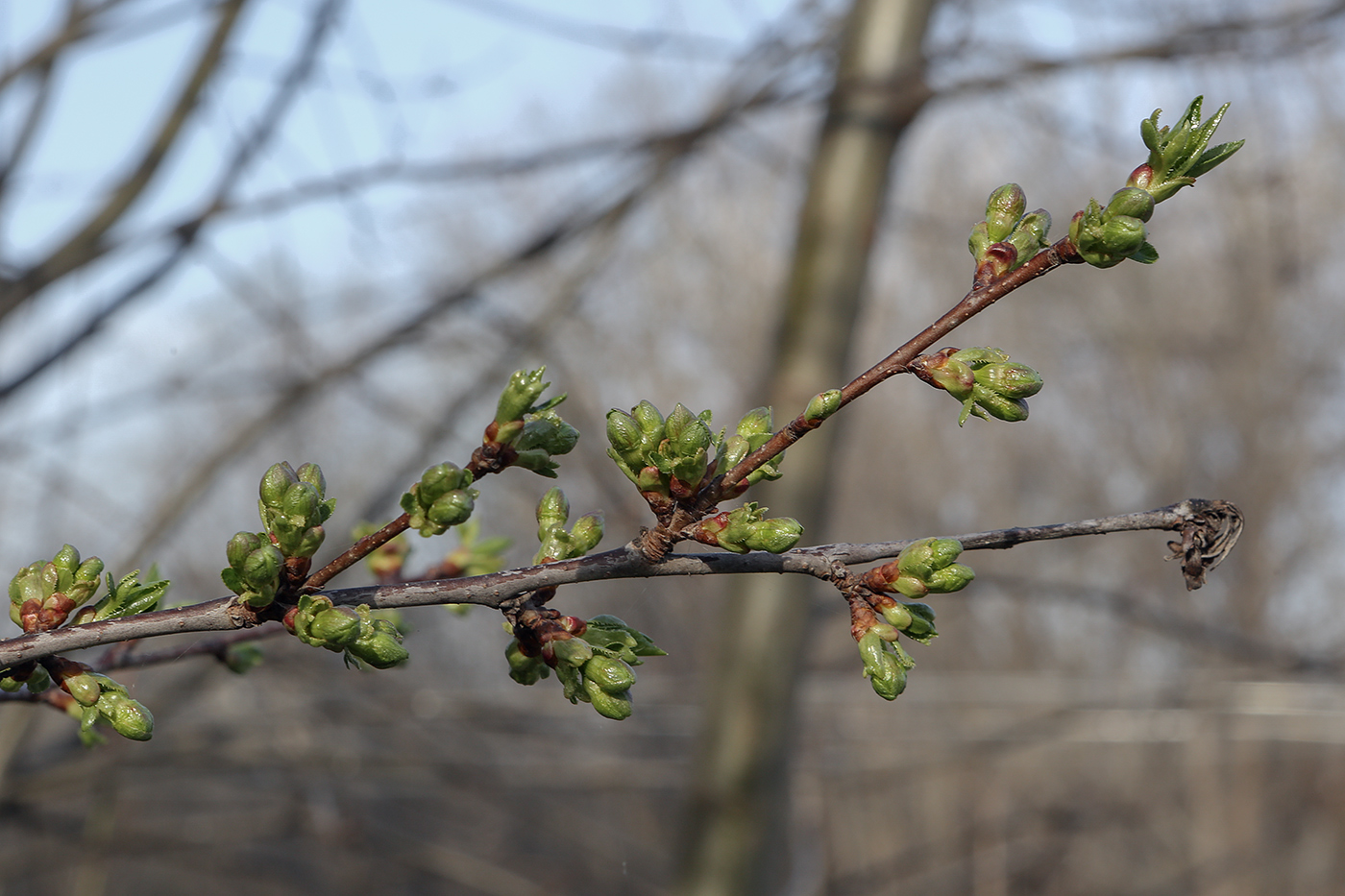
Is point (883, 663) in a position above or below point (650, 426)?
below

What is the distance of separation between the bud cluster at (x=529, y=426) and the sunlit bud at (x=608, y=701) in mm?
157

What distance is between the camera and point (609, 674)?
0.76 meters

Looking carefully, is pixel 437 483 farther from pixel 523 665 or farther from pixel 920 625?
pixel 920 625

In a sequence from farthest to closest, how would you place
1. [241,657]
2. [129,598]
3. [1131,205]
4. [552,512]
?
[241,657] < [552,512] < [129,598] < [1131,205]

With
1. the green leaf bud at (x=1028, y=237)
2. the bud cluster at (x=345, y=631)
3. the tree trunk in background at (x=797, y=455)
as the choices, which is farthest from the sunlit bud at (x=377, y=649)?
the tree trunk in background at (x=797, y=455)

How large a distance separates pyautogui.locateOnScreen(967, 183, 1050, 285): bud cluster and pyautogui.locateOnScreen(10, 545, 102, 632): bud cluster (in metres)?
0.71

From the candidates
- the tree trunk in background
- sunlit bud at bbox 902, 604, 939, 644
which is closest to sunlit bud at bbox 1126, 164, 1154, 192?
sunlit bud at bbox 902, 604, 939, 644

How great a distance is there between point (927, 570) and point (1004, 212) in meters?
0.27

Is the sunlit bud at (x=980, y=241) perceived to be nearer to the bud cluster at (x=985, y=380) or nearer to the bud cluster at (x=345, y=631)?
the bud cluster at (x=985, y=380)

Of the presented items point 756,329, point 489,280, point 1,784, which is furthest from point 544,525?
point 756,329

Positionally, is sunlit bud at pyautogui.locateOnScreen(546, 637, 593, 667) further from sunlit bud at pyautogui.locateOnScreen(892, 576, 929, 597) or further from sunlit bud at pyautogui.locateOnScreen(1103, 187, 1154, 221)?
sunlit bud at pyautogui.locateOnScreen(1103, 187, 1154, 221)

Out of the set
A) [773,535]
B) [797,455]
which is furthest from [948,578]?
[797,455]

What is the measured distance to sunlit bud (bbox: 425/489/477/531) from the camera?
0.76 m

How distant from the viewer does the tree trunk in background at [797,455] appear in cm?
240
